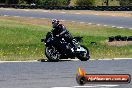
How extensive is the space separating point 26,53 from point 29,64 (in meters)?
4.60

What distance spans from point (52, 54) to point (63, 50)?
23.3 inches

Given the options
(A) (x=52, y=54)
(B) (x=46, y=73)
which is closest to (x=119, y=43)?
(A) (x=52, y=54)

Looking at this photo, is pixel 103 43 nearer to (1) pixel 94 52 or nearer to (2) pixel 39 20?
(1) pixel 94 52

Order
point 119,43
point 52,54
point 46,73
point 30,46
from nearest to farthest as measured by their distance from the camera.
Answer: point 46,73 → point 52,54 → point 30,46 → point 119,43

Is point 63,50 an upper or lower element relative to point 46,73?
lower

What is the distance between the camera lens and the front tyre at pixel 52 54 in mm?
16188

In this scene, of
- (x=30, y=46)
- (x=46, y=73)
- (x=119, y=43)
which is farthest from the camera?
(x=119, y=43)

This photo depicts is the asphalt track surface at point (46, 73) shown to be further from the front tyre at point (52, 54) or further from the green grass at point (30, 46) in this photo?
the green grass at point (30, 46)

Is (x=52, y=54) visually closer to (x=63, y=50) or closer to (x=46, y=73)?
(x=63, y=50)

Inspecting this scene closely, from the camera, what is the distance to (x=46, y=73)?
12359 mm

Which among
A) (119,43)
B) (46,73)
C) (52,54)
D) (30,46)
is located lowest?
(119,43)

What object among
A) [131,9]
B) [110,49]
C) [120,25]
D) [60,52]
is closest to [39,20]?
[120,25]

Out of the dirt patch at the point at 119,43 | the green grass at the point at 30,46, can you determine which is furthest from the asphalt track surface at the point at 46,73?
the dirt patch at the point at 119,43

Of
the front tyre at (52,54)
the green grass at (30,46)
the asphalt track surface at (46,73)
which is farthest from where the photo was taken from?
the green grass at (30,46)
